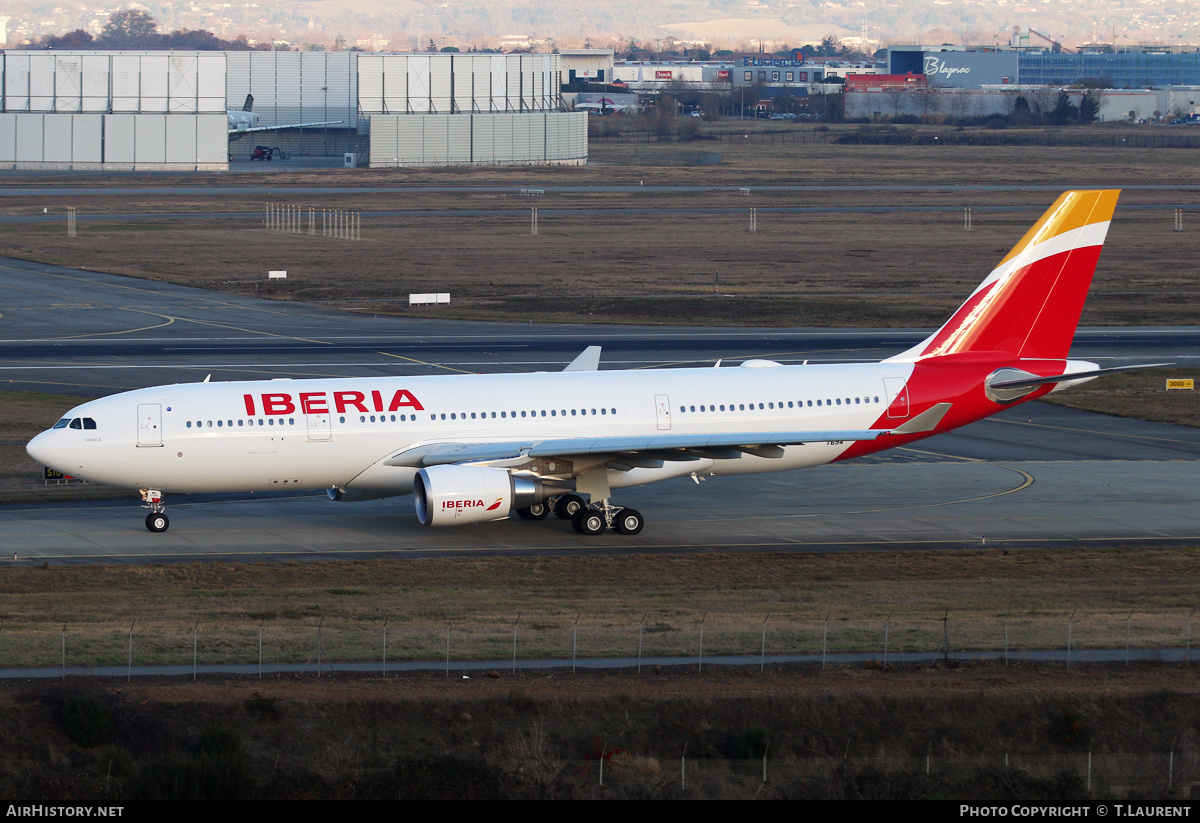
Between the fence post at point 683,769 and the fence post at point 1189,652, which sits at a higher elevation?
the fence post at point 1189,652

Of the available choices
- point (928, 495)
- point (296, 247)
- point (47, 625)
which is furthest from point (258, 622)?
point (296, 247)

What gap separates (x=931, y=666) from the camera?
98.4 ft

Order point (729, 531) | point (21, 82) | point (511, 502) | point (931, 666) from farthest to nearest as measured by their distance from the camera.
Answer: point (21, 82), point (729, 531), point (511, 502), point (931, 666)

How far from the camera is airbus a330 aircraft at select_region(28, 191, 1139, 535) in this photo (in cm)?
4209

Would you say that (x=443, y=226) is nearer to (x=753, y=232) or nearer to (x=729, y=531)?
(x=753, y=232)

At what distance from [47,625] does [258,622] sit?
4.68m

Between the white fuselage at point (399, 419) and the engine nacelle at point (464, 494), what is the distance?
2188 mm

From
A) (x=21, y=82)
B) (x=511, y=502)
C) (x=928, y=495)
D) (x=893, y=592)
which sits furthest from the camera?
(x=21, y=82)

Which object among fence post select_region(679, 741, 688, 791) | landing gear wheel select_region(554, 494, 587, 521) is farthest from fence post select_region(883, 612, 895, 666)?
landing gear wheel select_region(554, 494, 587, 521)

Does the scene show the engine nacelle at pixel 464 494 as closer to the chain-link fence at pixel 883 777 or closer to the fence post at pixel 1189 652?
the chain-link fence at pixel 883 777

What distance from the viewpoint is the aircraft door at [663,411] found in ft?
148

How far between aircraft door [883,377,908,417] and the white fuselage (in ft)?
0.27

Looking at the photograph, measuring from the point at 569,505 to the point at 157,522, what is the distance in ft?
41.2

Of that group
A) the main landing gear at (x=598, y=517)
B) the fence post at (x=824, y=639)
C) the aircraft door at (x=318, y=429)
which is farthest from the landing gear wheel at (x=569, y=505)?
the fence post at (x=824, y=639)
